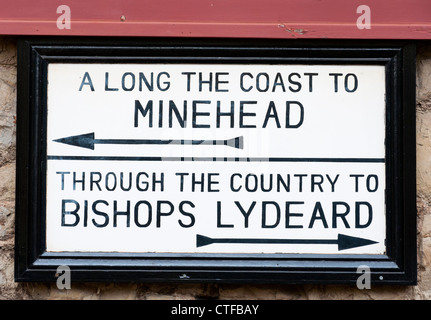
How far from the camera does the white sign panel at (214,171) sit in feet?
6.02

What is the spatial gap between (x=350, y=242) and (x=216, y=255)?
1.74 ft

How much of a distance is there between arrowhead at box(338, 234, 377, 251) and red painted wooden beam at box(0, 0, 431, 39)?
781mm

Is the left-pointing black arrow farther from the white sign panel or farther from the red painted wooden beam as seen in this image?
the red painted wooden beam

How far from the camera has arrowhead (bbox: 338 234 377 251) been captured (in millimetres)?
1832

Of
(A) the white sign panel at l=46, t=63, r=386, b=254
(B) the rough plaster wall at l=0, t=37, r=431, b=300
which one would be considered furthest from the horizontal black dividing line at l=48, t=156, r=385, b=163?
(B) the rough plaster wall at l=0, t=37, r=431, b=300

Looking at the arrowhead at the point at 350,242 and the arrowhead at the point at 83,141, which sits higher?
the arrowhead at the point at 83,141

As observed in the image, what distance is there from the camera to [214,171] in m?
1.84

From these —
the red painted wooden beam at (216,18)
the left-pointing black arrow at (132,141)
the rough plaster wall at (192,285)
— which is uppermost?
the red painted wooden beam at (216,18)

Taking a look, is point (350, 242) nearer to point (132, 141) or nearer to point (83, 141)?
point (132, 141)

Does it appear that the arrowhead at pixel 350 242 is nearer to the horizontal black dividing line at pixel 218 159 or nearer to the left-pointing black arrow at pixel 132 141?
the horizontal black dividing line at pixel 218 159

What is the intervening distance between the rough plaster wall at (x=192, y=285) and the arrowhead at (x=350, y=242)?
17 centimetres

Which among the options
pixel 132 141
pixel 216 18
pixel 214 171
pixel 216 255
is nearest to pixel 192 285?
pixel 216 255

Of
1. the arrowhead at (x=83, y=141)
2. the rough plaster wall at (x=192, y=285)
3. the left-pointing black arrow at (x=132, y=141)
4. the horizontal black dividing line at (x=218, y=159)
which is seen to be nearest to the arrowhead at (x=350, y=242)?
the rough plaster wall at (x=192, y=285)

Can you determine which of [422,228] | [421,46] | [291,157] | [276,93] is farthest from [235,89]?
[422,228]
